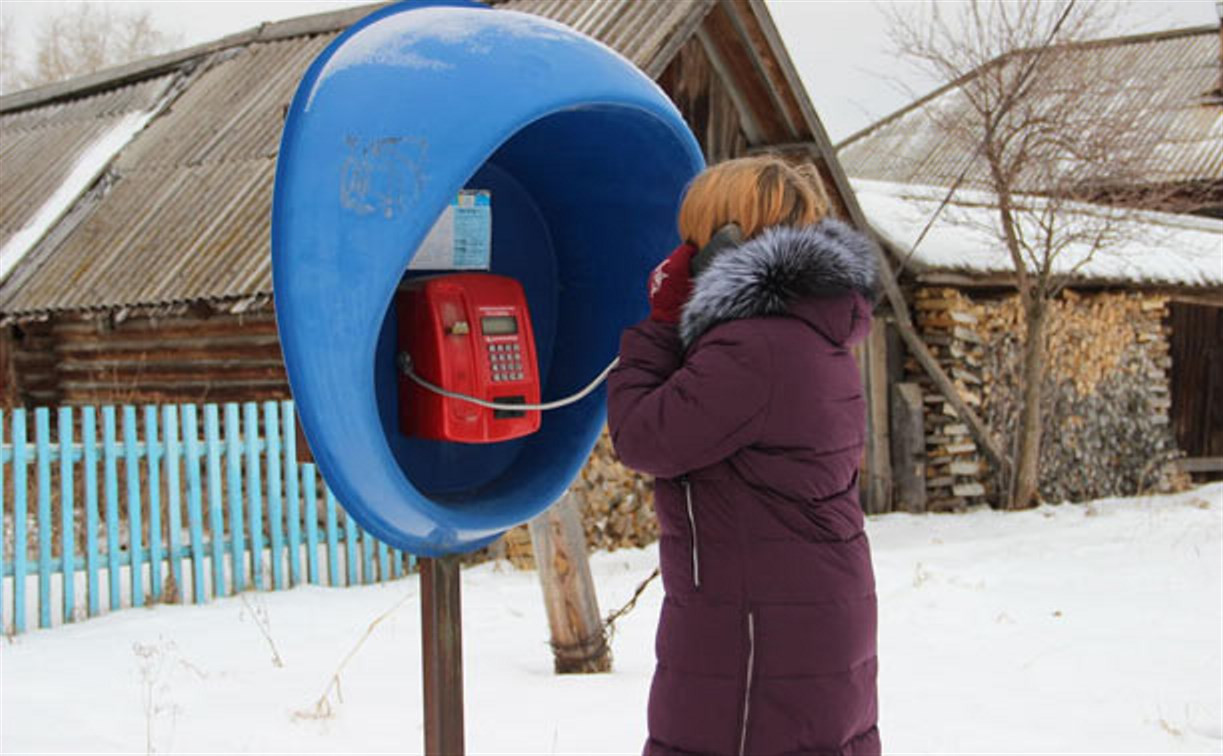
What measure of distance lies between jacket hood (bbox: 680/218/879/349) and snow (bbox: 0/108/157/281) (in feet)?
33.7

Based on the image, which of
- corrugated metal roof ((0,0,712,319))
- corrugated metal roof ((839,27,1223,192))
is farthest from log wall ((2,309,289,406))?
corrugated metal roof ((839,27,1223,192))

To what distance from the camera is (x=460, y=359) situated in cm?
295

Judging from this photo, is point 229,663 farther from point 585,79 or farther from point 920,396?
point 920,396

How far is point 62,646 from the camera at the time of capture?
6238 millimetres

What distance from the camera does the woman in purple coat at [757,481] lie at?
250 centimetres

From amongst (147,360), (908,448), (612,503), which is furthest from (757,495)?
(147,360)

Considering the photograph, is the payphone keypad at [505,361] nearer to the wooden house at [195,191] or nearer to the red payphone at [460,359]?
the red payphone at [460,359]

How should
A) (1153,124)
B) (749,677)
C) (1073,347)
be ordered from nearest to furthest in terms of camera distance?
1. (749,677)
2. (1073,347)
3. (1153,124)

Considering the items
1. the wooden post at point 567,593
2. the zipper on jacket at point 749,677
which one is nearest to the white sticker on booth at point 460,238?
the zipper on jacket at point 749,677

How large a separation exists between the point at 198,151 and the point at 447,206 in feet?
32.0

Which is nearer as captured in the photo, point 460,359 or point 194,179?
point 460,359

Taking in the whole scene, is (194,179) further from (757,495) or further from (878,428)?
(757,495)

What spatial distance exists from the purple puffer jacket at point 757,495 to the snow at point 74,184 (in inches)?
404

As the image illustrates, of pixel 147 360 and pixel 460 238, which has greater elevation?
pixel 460 238
